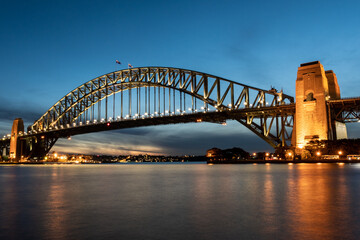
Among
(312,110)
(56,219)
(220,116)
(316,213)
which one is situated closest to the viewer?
(56,219)

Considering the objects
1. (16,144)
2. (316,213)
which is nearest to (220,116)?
(316,213)

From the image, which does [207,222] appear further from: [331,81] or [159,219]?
[331,81]

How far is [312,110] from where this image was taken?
48562 millimetres

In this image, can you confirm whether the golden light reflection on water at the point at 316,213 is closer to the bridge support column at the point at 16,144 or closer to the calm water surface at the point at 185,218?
the calm water surface at the point at 185,218

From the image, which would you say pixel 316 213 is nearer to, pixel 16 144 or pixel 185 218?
pixel 185 218

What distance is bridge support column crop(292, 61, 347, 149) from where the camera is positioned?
156 feet

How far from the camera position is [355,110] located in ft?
156

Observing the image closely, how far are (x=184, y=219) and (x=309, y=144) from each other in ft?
146

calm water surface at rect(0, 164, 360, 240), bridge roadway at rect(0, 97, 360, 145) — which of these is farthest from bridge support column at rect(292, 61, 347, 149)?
calm water surface at rect(0, 164, 360, 240)

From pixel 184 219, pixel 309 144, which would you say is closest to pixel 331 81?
pixel 309 144

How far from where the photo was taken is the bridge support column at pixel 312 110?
47.5 metres

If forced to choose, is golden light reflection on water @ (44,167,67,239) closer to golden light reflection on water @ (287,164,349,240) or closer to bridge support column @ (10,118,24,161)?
golden light reflection on water @ (287,164,349,240)

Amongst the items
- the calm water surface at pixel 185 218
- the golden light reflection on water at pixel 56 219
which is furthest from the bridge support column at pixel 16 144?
the golden light reflection on water at pixel 56 219

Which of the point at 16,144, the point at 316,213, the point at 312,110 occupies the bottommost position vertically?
the point at 316,213
